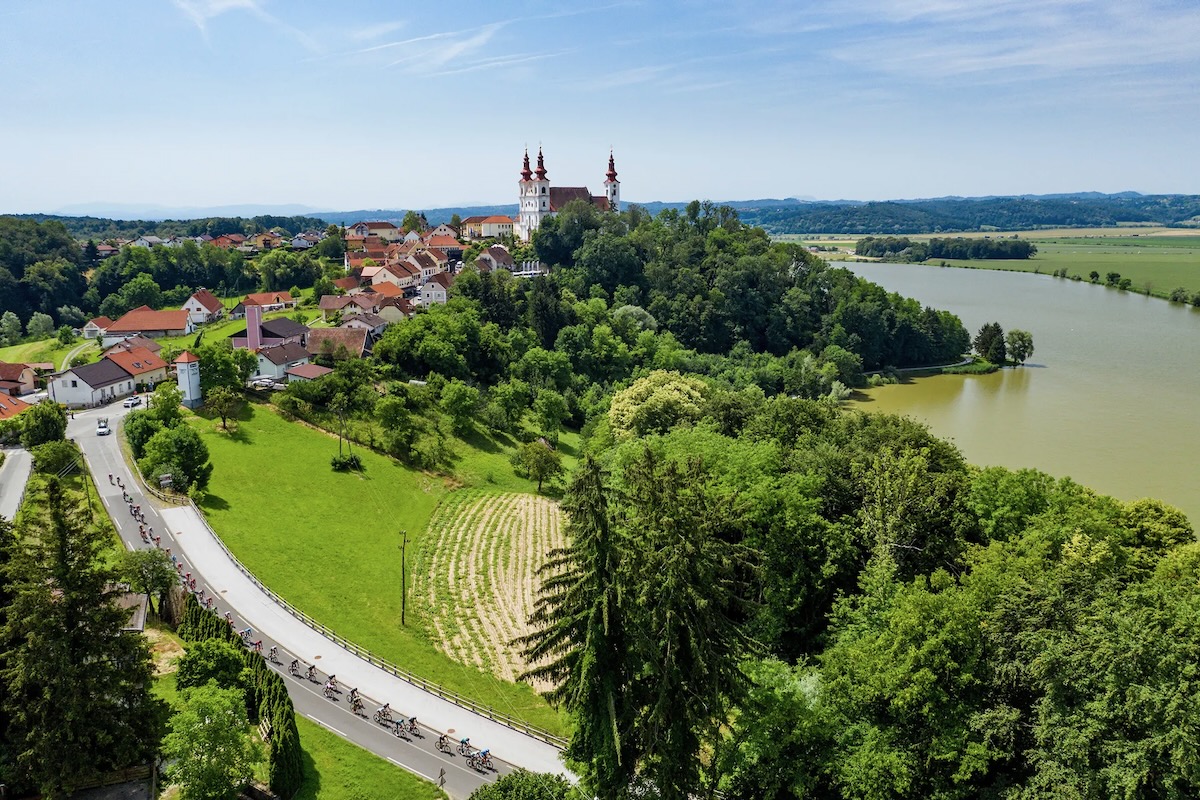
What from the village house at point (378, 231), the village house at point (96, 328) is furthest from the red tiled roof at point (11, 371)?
the village house at point (378, 231)

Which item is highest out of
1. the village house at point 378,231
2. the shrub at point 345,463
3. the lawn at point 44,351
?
the village house at point 378,231

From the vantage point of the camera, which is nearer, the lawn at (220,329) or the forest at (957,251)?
the lawn at (220,329)

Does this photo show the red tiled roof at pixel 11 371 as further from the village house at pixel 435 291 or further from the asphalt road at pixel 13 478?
the village house at pixel 435 291

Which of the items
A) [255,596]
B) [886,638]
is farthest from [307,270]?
[886,638]

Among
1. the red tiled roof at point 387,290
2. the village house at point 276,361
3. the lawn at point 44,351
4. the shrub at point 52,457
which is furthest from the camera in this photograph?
the red tiled roof at point 387,290

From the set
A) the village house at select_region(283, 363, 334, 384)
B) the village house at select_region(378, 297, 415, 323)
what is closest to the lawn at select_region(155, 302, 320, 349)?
the village house at select_region(378, 297, 415, 323)

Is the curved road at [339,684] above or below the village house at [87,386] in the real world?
below

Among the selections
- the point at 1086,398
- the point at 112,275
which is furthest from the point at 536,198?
the point at 1086,398
